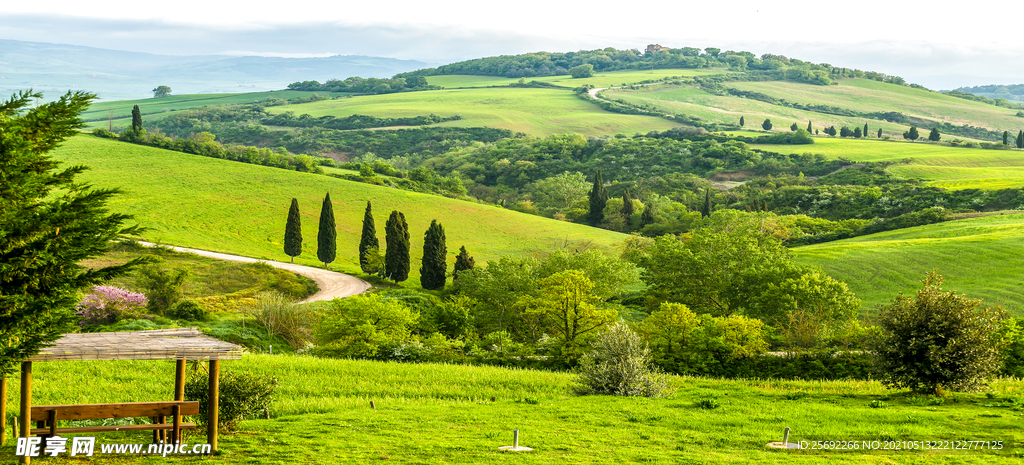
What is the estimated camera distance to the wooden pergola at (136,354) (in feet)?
48.7

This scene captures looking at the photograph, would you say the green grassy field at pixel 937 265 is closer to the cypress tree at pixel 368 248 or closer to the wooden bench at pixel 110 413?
the cypress tree at pixel 368 248

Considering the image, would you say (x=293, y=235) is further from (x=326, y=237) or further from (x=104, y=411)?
(x=104, y=411)

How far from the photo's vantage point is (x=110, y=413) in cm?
1520

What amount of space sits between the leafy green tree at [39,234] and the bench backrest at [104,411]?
1188 millimetres

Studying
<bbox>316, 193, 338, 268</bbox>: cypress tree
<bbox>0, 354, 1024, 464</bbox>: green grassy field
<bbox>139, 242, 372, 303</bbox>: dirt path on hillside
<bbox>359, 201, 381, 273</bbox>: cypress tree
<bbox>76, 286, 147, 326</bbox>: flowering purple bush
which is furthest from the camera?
<bbox>316, 193, 338, 268</bbox>: cypress tree

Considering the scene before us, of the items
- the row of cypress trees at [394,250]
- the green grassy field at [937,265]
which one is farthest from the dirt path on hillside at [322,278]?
the green grassy field at [937,265]

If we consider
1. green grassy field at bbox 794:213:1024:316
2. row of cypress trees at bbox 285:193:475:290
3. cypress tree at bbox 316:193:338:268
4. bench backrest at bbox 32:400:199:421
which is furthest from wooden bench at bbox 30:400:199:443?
cypress tree at bbox 316:193:338:268

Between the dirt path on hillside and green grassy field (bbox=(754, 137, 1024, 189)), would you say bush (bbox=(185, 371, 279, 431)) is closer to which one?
the dirt path on hillside

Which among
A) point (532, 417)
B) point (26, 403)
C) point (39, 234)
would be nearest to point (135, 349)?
point (26, 403)

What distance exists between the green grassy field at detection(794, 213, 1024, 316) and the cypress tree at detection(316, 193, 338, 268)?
50.5 m

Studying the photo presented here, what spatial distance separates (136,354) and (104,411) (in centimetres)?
153

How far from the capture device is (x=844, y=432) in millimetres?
18328

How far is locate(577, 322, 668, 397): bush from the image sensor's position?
25078 millimetres

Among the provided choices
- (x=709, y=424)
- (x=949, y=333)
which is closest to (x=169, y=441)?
(x=709, y=424)
